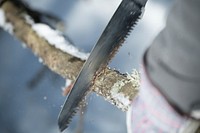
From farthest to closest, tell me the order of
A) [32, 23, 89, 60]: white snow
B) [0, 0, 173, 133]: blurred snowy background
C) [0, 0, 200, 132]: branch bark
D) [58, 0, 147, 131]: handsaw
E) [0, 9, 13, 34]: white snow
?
[0, 9, 13, 34]: white snow, [0, 0, 173, 133]: blurred snowy background, [32, 23, 89, 60]: white snow, [0, 0, 200, 132]: branch bark, [58, 0, 147, 131]: handsaw

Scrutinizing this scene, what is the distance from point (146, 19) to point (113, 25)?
0.87m

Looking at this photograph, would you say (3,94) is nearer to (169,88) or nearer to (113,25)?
(113,25)

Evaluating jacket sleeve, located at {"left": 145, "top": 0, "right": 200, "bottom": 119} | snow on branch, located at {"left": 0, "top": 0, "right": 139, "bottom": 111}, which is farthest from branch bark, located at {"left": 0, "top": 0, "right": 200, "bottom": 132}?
jacket sleeve, located at {"left": 145, "top": 0, "right": 200, "bottom": 119}

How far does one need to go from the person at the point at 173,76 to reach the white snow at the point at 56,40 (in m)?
0.85

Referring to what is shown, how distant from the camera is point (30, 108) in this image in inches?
81.4

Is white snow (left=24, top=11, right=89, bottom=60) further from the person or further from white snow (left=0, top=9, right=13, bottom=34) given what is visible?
the person

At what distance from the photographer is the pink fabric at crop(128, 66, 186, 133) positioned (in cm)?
73

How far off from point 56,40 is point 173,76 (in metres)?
1.15

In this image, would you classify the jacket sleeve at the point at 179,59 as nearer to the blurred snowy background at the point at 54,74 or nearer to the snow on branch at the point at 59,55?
Answer: the snow on branch at the point at 59,55

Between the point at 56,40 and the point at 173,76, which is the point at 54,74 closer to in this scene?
the point at 56,40

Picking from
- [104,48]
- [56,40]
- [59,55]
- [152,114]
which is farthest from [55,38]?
[152,114]

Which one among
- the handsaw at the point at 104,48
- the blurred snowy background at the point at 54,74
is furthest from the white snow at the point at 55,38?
the handsaw at the point at 104,48

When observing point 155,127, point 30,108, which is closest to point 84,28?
point 30,108

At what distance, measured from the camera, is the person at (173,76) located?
0.65 meters
